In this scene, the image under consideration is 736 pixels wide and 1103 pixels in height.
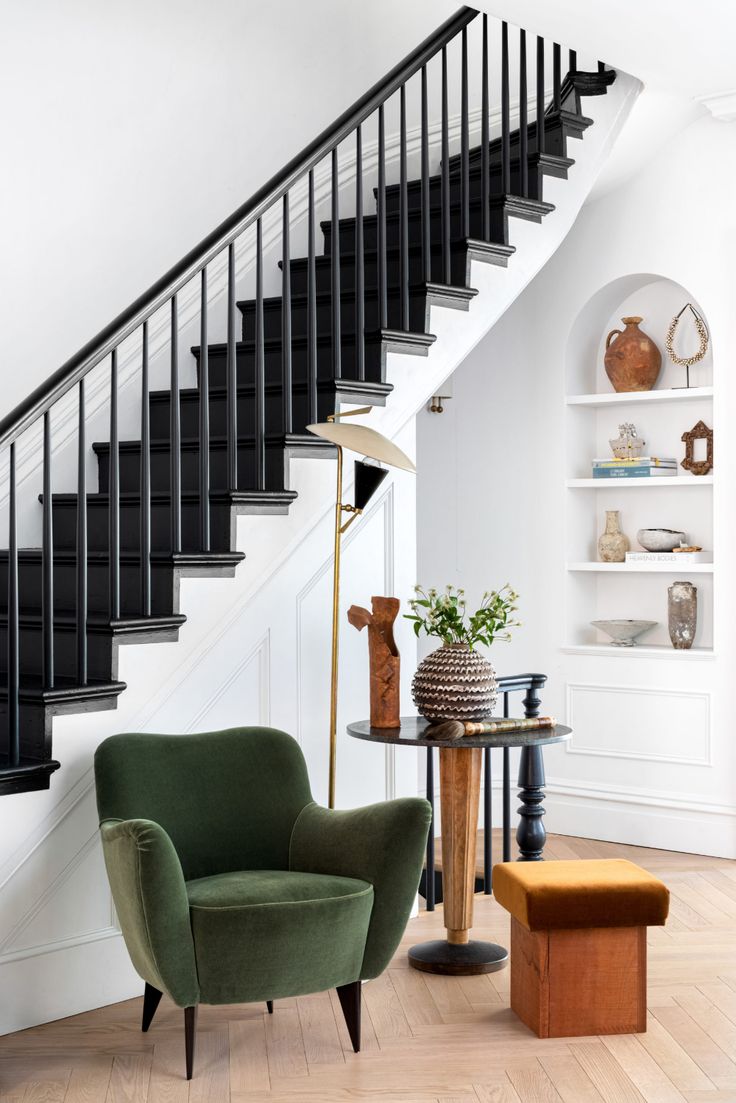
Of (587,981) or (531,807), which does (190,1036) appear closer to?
(587,981)

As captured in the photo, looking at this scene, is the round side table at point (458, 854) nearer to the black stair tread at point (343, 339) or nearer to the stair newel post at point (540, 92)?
the black stair tread at point (343, 339)

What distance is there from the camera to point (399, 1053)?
3062 millimetres

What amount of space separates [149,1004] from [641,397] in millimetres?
3439

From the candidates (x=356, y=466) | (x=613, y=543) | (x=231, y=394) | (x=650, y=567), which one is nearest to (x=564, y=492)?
(x=613, y=543)

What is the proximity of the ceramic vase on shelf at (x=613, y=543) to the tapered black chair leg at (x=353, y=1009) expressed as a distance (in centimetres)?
289

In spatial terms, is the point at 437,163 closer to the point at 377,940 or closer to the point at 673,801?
the point at 673,801

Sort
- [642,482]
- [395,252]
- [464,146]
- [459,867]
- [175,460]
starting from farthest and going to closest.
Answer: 1. [642,482]
2. [395,252]
3. [464,146]
4. [459,867]
5. [175,460]

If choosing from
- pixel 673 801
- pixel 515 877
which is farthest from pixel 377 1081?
pixel 673 801

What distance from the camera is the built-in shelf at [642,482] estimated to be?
516 centimetres

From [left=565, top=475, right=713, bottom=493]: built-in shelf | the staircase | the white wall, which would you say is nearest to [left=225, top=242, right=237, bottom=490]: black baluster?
the staircase

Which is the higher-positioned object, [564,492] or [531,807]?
[564,492]

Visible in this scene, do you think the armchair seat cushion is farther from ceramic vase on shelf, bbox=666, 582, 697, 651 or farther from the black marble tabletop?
ceramic vase on shelf, bbox=666, 582, 697, 651

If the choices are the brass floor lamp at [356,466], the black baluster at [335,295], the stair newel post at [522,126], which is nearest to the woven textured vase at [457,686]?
the brass floor lamp at [356,466]

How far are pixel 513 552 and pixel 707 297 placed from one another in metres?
1.46
